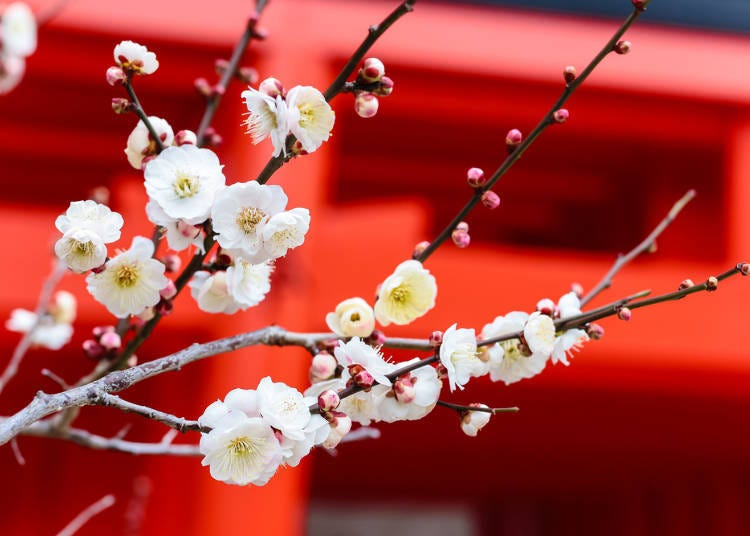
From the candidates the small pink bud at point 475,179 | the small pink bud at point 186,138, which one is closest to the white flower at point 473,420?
the small pink bud at point 475,179

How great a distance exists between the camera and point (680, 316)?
8.23 feet

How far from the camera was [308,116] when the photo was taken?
0.53 meters

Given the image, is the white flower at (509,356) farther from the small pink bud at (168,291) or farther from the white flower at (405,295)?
the small pink bud at (168,291)

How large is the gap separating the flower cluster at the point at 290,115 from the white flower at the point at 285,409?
0.46ft

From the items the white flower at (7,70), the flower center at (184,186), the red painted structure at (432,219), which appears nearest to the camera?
the white flower at (7,70)

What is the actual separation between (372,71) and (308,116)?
0.15ft

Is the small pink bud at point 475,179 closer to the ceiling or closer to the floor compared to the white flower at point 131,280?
closer to the ceiling

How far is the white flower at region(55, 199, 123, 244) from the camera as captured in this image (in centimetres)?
54

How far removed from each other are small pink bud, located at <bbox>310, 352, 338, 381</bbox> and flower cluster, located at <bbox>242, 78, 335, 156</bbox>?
0.14 metres

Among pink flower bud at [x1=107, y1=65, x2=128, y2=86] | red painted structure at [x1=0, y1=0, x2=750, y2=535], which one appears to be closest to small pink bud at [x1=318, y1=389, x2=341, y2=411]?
→ pink flower bud at [x1=107, y1=65, x2=128, y2=86]

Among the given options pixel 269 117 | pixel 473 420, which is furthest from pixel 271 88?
pixel 473 420

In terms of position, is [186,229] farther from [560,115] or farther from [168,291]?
[560,115]

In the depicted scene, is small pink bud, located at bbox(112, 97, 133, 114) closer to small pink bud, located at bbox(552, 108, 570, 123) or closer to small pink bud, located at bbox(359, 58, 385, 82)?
small pink bud, located at bbox(359, 58, 385, 82)

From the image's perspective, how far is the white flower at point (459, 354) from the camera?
0.54 meters
